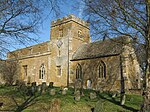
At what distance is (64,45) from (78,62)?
16.4 feet

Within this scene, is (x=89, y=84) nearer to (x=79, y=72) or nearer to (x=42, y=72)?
(x=79, y=72)

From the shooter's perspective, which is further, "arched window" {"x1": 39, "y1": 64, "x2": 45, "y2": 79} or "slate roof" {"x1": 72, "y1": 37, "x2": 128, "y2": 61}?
"arched window" {"x1": 39, "y1": 64, "x2": 45, "y2": 79}

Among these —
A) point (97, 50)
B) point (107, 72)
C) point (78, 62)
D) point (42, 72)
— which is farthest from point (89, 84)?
point (42, 72)

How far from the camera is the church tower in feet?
106

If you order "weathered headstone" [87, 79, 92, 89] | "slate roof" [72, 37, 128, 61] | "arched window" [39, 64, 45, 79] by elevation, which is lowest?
"weathered headstone" [87, 79, 92, 89]

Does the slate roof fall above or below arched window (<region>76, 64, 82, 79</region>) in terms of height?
above

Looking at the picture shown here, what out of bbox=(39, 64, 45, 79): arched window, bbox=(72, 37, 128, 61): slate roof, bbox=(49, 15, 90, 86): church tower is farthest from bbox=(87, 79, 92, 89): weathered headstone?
bbox=(39, 64, 45, 79): arched window

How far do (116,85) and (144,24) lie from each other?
47.6ft

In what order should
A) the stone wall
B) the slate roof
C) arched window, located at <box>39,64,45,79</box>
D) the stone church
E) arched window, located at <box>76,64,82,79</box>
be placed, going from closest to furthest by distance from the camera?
the stone wall, the stone church, the slate roof, arched window, located at <box>76,64,82,79</box>, arched window, located at <box>39,64,45,79</box>

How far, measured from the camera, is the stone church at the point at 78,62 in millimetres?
25516

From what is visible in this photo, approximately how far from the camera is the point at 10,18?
820 cm

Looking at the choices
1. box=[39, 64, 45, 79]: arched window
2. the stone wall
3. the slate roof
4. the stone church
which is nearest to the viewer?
the stone wall

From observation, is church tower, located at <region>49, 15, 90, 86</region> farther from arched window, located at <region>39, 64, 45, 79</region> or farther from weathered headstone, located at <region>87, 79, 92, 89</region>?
weathered headstone, located at <region>87, 79, 92, 89</region>

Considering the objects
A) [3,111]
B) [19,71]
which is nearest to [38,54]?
[19,71]
